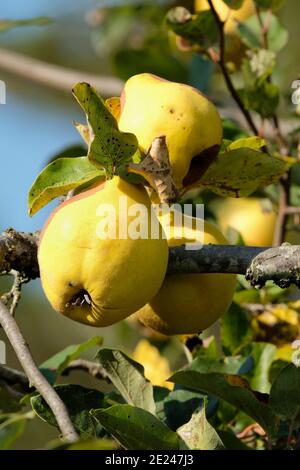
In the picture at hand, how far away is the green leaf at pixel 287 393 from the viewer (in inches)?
43.3

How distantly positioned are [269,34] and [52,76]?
64cm

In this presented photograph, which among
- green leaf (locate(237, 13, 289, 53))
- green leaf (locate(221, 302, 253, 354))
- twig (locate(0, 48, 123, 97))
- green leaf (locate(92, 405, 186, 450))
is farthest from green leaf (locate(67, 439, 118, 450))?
twig (locate(0, 48, 123, 97))

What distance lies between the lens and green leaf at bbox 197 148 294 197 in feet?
3.75

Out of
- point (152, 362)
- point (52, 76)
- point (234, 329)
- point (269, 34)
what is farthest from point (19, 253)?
point (52, 76)

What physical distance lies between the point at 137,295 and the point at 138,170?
143mm

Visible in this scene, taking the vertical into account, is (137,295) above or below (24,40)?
below

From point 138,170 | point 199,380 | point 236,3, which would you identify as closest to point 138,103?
point 138,170

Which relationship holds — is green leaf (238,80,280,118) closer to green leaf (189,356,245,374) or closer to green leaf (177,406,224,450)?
green leaf (189,356,245,374)

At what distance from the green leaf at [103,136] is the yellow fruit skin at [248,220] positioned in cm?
91

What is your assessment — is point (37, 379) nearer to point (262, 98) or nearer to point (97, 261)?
point (97, 261)

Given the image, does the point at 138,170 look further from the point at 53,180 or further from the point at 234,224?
the point at 234,224

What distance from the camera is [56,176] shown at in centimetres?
108

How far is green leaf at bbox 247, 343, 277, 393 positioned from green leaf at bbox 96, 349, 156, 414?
0.94ft

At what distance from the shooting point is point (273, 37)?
1818 mm
